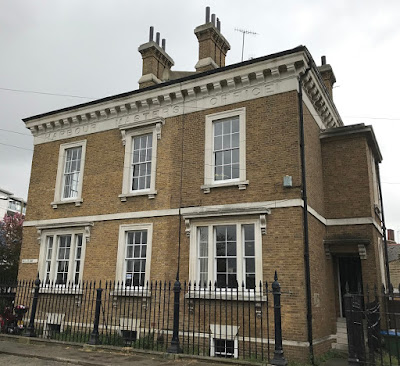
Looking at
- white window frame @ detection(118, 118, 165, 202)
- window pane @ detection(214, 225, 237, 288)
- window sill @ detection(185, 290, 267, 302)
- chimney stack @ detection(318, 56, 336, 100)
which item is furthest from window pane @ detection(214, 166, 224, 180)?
chimney stack @ detection(318, 56, 336, 100)

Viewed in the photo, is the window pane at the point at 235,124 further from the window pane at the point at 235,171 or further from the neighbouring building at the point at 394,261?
the neighbouring building at the point at 394,261

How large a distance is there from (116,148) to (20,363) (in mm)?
8281

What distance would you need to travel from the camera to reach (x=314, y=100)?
1398cm

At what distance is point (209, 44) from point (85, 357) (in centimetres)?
1216

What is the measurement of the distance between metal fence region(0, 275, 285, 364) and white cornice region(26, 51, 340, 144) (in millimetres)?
6178

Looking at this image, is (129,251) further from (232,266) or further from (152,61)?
(152,61)

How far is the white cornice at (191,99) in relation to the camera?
40.7 feet

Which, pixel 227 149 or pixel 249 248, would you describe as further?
pixel 227 149

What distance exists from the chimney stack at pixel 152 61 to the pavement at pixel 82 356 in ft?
36.0

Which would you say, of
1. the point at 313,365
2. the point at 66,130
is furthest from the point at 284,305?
the point at 66,130

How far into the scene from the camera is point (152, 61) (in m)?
17.6

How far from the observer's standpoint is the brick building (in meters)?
11.6

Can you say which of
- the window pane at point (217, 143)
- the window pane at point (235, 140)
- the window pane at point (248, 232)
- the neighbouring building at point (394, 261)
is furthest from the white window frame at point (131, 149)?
the neighbouring building at point (394, 261)

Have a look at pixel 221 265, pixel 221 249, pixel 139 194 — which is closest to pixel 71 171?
pixel 139 194
